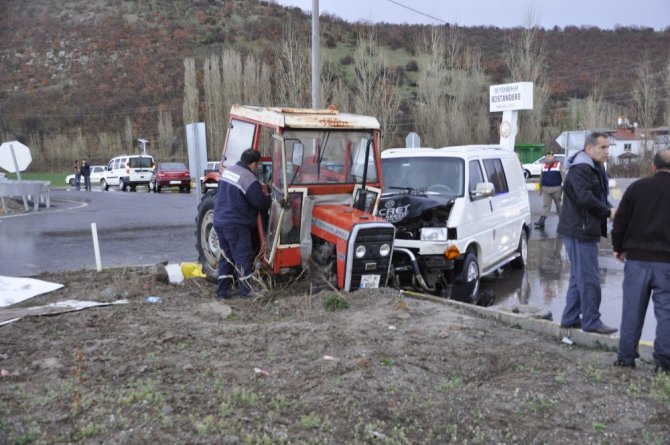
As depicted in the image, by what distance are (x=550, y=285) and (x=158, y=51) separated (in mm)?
78985

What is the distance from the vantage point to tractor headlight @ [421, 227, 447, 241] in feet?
29.9

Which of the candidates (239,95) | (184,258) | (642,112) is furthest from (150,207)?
(642,112)

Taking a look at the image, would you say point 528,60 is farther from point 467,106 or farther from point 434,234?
point 434,234

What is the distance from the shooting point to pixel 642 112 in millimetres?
48656

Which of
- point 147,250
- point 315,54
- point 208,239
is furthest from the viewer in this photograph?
point 315,54

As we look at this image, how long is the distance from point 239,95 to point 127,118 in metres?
20.0

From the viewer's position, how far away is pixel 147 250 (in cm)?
1422

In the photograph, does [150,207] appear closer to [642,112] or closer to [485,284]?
[485,284]

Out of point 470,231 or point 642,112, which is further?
point 642,112

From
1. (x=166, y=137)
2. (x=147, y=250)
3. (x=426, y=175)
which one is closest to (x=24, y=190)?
(x=147, y=250)

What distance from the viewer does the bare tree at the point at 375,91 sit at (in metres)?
43.7

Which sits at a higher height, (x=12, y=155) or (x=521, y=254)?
(x=12, y=155)

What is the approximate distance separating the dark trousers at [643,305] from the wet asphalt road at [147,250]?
2237 mm

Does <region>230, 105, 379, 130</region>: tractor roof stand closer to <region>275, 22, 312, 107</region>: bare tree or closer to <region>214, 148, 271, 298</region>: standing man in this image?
<region>214, 148, 271, 298</region>: standing man
